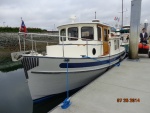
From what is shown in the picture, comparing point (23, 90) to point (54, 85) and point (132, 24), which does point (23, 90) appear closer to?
point (54, 85)

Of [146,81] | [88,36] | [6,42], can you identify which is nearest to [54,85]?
[88,36]

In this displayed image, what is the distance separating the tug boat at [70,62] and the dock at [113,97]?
81 cm

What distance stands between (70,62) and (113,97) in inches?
74.7

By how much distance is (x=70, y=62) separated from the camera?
5113 mm

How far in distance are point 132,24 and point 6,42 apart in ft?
81.6

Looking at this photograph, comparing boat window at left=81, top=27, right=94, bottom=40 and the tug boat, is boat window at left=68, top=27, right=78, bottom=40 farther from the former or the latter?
boat window at left=81, top=27, right=94, bottom=40

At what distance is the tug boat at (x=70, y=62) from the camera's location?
15.9 feet

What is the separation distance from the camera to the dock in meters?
3.37

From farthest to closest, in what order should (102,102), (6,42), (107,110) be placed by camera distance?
(6,42) → (102,102) → (107,110)

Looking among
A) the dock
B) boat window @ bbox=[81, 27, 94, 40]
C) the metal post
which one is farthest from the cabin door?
the metal post

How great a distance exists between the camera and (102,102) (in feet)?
12.0
